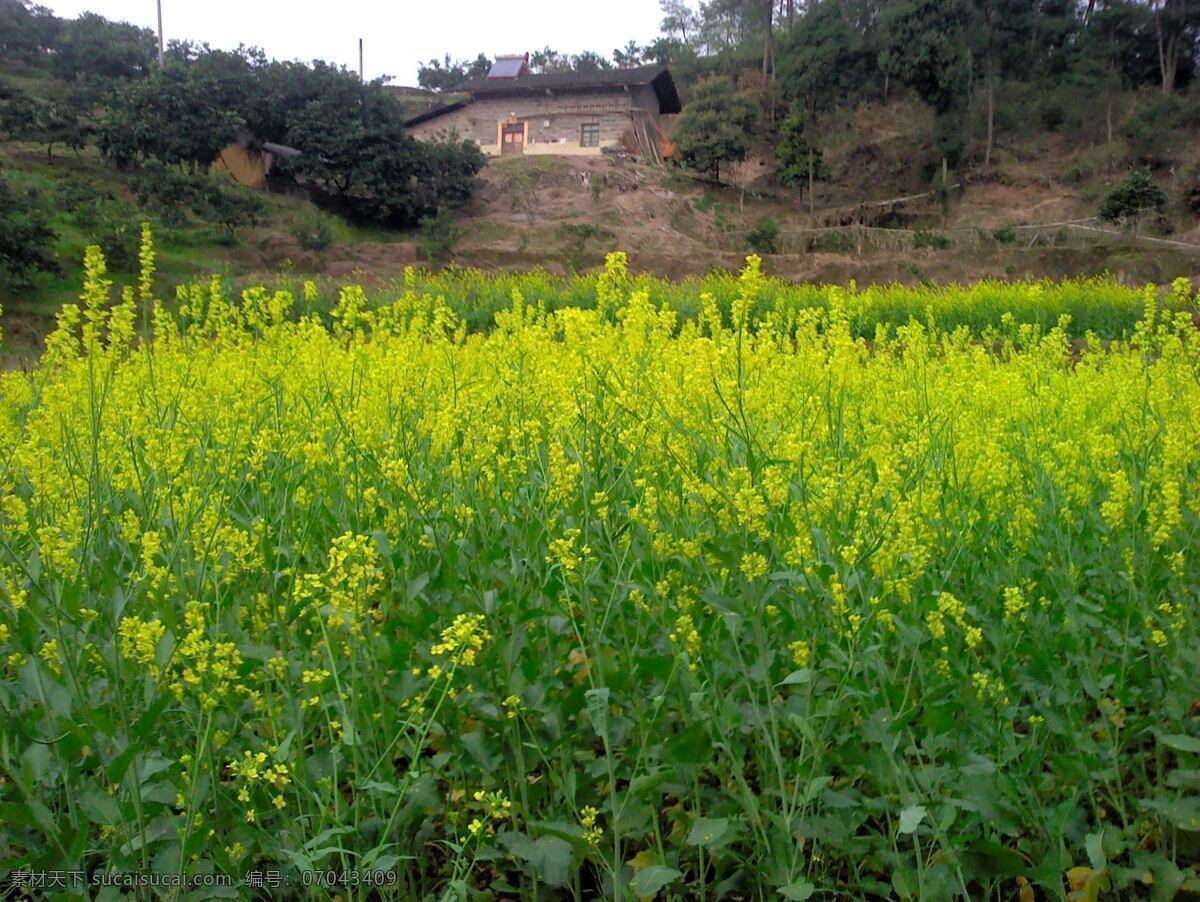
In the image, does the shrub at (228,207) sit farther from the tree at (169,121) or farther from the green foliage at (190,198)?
the tree at (169,121)

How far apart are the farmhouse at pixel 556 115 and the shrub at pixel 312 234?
1120 centimetres

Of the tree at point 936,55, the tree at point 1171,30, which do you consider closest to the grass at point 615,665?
the tree at point 936,55

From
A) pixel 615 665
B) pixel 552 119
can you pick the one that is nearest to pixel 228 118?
pixel 552 119

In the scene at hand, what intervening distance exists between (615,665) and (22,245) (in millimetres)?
13388

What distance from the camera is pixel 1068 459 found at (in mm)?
2883

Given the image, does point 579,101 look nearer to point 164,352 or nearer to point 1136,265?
point 1136,265

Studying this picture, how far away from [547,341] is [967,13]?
102 feet

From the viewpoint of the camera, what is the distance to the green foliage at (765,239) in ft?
80.2

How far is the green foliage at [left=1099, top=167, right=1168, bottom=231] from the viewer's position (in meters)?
22.9

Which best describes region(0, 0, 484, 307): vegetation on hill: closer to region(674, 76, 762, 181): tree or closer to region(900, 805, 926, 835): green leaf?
A: region(674, 76, 762, 181): tree

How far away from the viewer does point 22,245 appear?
40.8 feet

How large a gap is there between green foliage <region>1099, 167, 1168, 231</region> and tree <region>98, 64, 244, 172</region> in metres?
21.6

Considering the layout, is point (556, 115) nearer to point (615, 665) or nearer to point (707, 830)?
point (615, 665)

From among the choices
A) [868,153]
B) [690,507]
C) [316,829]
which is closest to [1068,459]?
[690,507]
